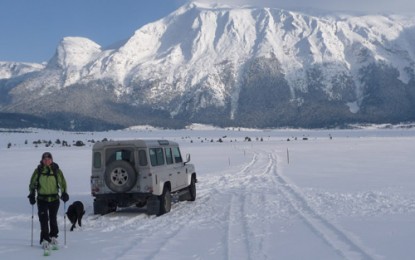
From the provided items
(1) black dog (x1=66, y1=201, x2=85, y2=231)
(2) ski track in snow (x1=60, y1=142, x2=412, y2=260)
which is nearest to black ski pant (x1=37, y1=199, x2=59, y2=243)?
(2) ski track in snow (x1=60, y1=142, x2=412, y2=260)

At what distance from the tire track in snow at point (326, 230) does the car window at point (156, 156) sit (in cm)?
436

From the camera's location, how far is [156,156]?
16844 millimetres

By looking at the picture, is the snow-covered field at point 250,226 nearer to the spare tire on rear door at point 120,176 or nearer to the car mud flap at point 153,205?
the car mud flap at point 153,205

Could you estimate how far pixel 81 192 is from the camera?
22359 millimetres

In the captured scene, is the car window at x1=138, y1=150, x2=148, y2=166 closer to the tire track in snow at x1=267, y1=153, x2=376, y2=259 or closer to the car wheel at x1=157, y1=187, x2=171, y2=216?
the car wheel at x1=157, y1=187, x2=171, y2=216

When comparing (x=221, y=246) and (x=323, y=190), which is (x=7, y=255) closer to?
(x=221, y=246)

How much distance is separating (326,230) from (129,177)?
5.93 metres

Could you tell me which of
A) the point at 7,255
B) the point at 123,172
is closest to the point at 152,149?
the point at 123,172

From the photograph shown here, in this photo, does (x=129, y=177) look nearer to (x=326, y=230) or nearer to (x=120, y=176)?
(x=120, y=176)

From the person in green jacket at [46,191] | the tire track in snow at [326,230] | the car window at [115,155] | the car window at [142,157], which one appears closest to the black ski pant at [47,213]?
the person in green jacket at [46,191]

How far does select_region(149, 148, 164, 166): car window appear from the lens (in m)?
16.4

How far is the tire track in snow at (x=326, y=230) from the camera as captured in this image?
10219 mm

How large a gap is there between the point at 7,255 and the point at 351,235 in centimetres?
718

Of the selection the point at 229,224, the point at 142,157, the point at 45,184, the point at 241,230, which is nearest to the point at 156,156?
the point at 142,157
